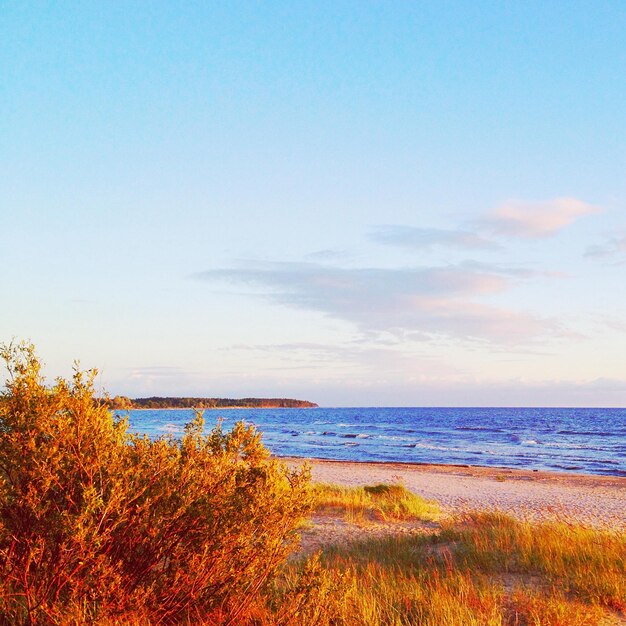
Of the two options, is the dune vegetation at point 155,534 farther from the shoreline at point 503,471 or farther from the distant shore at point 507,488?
the shoreline at point 503,471

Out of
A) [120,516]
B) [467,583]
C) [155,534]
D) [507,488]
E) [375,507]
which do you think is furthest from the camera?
[507,488]

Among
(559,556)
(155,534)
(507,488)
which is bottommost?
(507,488)

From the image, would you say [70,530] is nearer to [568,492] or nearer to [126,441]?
[126,441]

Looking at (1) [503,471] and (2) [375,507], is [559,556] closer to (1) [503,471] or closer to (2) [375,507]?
(2) [375,507]

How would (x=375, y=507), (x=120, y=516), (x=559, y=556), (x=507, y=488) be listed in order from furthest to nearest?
(x=507, y=488) → (x=375, y=507) → (x=559, y=556) → (x=120, y=516)

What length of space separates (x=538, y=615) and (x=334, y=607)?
6.51 ft

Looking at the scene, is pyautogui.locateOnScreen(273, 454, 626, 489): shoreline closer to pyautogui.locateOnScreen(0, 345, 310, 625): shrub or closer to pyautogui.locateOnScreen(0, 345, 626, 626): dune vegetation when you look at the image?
pyautogui.locateOnScreen(0, 345, 626, 626): dune vegetation

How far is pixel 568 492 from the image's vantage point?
27.1m

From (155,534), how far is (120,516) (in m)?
0.35

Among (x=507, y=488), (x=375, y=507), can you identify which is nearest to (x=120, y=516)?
(x=375, y=507)

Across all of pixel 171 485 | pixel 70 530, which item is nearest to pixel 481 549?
pixel 171 485

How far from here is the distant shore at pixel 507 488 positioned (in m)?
20.1

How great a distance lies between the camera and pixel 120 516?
14.3ft

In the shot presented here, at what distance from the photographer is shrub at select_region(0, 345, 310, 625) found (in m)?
4.29
